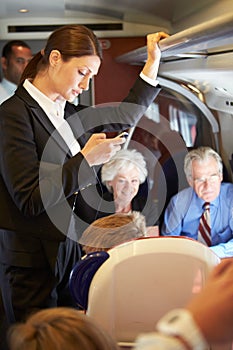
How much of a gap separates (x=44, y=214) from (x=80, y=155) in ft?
0.86

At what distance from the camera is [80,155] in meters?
2.01

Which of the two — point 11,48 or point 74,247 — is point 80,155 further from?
point 11,48

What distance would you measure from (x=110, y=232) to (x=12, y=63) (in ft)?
7.63

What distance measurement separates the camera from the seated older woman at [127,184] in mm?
3535

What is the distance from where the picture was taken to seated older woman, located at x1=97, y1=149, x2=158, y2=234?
3.54 metres

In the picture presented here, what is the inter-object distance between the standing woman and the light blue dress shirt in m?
1.47

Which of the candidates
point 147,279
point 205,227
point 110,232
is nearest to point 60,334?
point 147,279

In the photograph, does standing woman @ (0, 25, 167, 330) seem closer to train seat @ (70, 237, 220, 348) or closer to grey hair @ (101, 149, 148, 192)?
train seat @ (70, 237, 220, 348)

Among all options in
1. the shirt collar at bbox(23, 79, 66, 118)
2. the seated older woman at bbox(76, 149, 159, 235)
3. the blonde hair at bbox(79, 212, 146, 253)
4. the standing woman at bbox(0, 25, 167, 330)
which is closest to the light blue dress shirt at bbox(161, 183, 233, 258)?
the seated older woman at bbox(76, 149, 159, 235)

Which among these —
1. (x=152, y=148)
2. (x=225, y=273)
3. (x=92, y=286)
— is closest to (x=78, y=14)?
(x=152, y=148)

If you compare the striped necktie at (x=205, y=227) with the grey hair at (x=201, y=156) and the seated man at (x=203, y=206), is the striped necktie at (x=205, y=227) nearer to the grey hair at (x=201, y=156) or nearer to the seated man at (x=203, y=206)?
the seated man at (x=203, y=206)

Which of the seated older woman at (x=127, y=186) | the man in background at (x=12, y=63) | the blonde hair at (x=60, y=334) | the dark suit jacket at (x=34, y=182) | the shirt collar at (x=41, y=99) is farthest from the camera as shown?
the man in background at (x=12, y=63)

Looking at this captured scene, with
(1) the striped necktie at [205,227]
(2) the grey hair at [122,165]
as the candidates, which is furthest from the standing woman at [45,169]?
(1) the striped necktie at [205,227]

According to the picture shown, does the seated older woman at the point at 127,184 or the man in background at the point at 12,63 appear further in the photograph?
the man in background at the point at 12,63
